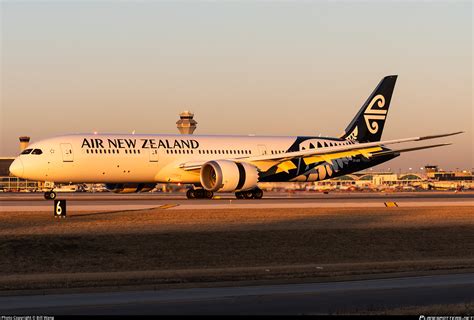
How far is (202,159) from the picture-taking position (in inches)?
2411

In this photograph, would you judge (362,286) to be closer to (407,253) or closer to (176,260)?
(176,260)

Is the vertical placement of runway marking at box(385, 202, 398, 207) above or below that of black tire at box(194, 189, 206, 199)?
below

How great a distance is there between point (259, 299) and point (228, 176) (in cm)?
3704

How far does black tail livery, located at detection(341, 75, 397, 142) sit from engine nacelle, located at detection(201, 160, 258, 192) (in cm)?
1422

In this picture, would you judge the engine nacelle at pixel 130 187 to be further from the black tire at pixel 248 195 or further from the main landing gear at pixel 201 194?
the black tire at pixel 248 195

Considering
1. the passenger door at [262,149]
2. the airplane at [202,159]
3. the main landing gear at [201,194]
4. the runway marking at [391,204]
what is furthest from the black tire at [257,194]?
the runway marking at [391,204]

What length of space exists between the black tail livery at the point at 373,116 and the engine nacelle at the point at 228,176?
1422cm

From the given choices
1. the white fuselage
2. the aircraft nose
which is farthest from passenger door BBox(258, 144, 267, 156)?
the aircraft nose

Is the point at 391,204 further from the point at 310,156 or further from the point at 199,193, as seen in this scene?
the point at 199,193

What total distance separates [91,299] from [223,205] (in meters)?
31.0

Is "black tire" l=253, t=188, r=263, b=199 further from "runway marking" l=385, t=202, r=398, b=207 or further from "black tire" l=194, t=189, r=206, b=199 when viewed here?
"runway marking" l=385, t=202, r=398, b=207

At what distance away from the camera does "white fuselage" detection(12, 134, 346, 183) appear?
56.0 meters

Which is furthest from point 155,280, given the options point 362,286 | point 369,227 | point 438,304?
point 369,227

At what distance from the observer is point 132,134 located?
60.0 meters
